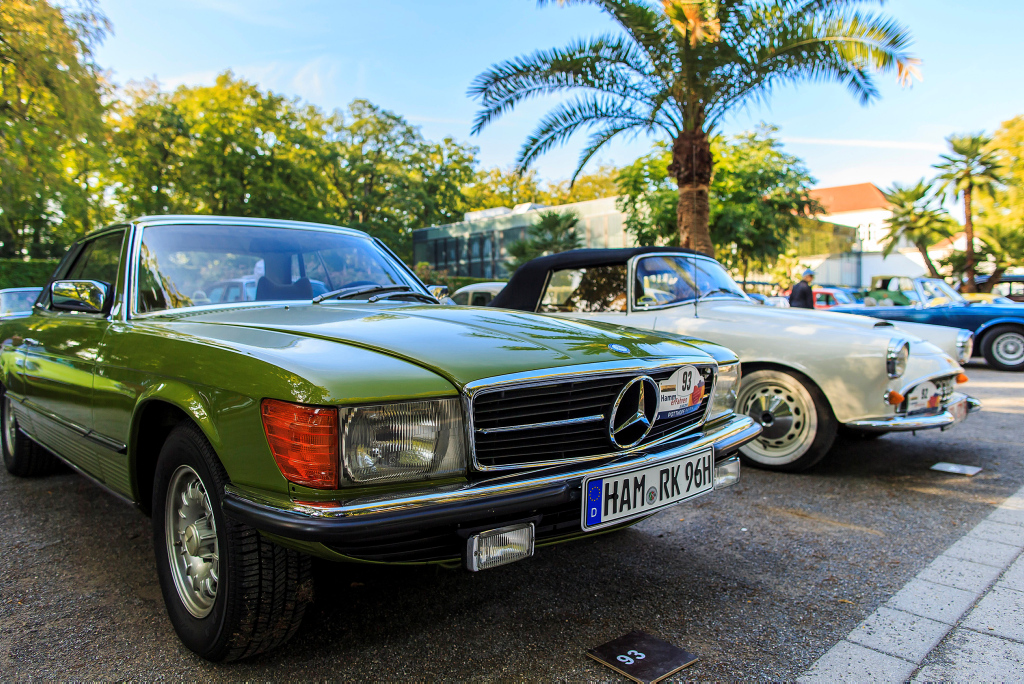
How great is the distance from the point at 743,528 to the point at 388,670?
2.14 meters

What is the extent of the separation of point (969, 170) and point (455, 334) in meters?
47.3

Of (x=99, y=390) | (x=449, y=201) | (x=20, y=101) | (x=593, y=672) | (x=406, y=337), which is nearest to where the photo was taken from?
(x=593, y=672)

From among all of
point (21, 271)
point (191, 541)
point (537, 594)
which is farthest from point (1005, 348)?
point (21, 271)

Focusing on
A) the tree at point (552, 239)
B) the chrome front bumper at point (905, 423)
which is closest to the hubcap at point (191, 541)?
the chrome front bumper at point (905, 423)

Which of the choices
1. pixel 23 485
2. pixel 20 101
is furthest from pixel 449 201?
pixel 23 485

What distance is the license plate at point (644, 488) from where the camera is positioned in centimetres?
206

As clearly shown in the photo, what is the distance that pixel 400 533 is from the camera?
68.2 inches

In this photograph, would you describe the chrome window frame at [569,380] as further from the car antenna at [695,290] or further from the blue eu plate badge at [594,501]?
the car antenna at [695,290]

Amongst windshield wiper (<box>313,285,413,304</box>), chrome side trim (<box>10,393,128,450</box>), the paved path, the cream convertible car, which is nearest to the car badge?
the paved path

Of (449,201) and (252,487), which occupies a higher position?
(449,201)

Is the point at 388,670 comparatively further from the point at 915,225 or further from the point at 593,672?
the point at 915,225

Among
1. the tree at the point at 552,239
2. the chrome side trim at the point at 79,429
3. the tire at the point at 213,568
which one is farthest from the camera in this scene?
the tree at the point at 552,239

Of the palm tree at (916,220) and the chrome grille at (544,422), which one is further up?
the palm tree at (916,220)

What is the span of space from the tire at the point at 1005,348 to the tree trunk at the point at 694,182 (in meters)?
5.38
